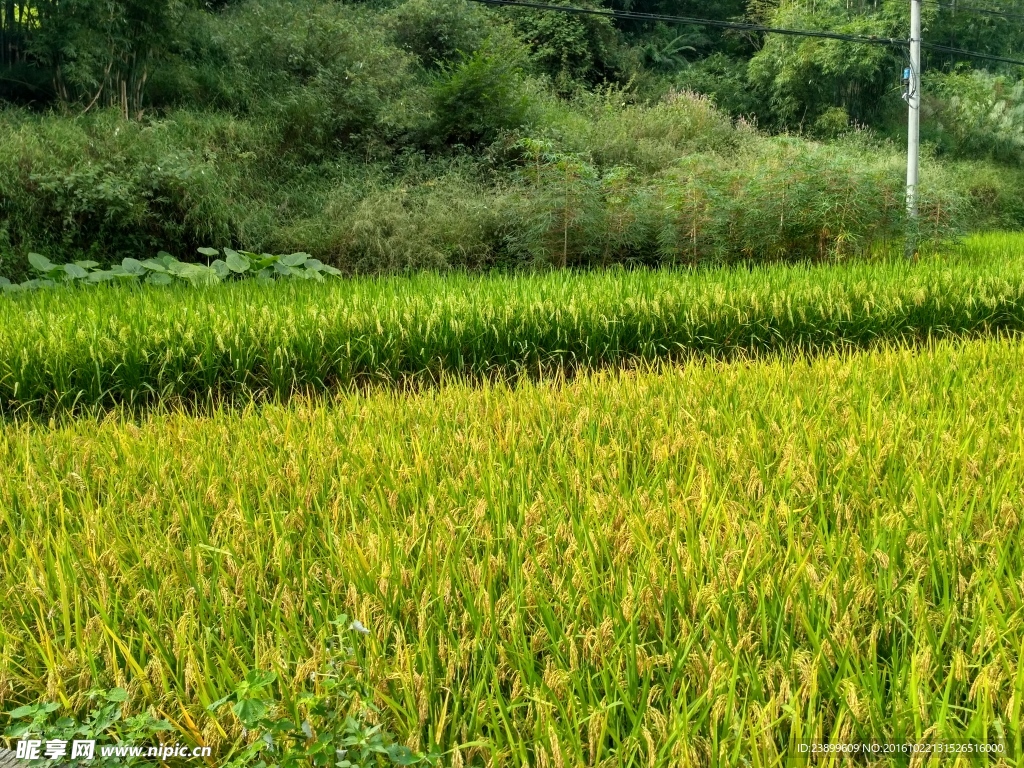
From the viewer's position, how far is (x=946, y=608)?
1332 millimetres

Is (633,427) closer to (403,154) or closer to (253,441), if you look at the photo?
(253,441)

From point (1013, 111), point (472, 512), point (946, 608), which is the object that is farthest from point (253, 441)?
point (1013, 111)

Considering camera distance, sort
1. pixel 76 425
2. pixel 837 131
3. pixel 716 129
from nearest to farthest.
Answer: pixel 76 425, pixel 716 129, pixel 837 131

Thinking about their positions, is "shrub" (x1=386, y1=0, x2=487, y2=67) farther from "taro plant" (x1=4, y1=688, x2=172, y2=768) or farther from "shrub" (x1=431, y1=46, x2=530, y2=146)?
"taro plant" (x1=4, y1=688, x2=172, y2=768)

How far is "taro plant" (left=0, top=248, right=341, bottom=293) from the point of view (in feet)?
19.2

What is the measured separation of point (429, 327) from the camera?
386cm

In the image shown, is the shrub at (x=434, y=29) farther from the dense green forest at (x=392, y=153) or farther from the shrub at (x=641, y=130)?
the shrub at (x=641, y=130)

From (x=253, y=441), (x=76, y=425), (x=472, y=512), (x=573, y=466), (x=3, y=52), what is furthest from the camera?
(x=3, y=52)

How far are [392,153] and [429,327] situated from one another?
7175 millimetres

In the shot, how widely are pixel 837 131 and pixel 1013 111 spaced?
4219 mm

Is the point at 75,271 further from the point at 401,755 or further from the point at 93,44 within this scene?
the point at 401,755

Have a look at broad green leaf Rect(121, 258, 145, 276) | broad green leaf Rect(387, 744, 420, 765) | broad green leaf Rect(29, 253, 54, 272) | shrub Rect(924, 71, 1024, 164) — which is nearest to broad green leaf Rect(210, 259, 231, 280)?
broad green leaf Rect(121, 258, 145, 276)

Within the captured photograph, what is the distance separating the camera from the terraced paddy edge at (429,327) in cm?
351

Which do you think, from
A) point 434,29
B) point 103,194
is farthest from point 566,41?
point 103,194
